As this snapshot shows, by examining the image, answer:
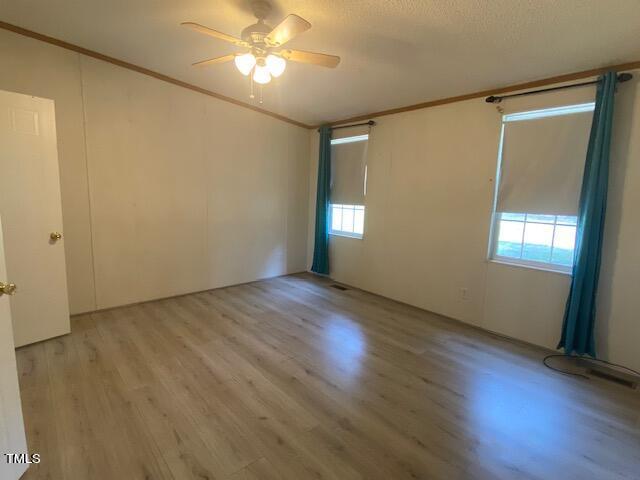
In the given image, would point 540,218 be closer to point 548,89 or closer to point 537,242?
point 537,242

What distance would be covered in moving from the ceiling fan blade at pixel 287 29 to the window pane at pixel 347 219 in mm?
2985

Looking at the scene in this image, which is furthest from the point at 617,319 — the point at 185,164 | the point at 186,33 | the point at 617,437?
the point at 185,164

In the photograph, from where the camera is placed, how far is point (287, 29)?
1.84m

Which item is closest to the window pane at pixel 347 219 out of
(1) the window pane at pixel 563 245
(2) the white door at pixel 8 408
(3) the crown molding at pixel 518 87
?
(3) the crown molding at pixel 518 87

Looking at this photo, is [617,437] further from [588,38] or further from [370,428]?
[588,38]

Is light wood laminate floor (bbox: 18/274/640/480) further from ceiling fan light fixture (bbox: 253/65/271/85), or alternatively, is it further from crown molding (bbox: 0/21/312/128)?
crown molding (bbox: 0/21/312/128)

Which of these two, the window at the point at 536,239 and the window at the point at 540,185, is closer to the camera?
the window at the point at 540,185

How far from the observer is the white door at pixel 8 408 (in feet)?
4.23

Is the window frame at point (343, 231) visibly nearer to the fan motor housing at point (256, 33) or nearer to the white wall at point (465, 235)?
the white wall at point (465, 235)

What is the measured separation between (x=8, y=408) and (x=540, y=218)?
13.1 ft

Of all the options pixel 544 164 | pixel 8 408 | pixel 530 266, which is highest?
pixel 544 164

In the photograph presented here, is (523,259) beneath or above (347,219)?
beneath

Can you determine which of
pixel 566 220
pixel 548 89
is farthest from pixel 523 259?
pixel 548 89

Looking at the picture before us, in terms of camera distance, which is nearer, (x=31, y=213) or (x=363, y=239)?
(x=31, y=213)
